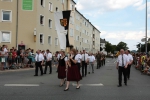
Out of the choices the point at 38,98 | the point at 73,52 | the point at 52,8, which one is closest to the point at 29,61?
the point at 73,52

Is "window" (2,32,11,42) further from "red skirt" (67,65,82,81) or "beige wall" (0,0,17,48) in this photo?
"red skirt" (67,65,82,81)

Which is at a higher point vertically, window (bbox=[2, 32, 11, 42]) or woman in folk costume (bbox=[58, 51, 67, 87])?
window (bbox=[2, 32, 11, 42])

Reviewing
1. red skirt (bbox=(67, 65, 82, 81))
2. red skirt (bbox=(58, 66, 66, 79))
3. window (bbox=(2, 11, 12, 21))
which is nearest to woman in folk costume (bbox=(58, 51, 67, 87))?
red skirt (bbox=(58, 66, 66, 79))

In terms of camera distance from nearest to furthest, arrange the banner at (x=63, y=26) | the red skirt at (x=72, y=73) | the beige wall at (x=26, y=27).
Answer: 1. the red skirt at (x=72, y=73)
2. the banner at (x=63, y=26)
3. the beige wall at (x=26, y=27)

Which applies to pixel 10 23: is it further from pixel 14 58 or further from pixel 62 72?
pixel 62 72

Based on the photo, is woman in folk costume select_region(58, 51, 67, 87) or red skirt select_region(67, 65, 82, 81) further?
woman in folk costume select_region(58, 51, 67, 87)

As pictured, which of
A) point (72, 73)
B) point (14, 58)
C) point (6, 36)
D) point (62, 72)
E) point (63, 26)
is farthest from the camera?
point (6, 36)

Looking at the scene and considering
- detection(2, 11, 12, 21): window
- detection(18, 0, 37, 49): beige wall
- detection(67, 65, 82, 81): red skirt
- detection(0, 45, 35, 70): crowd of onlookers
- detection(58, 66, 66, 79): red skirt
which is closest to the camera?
detection(67, 65, 82, 81): red skirt

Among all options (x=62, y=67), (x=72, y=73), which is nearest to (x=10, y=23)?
(x=62, y=67)

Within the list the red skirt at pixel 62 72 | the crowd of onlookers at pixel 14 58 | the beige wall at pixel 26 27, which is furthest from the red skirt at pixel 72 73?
the beige wall at pixel 26 27

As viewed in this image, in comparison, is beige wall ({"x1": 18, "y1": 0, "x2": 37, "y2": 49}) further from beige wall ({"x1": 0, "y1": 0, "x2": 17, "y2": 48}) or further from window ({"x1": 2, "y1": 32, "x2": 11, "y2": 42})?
window ({"x1": 2, "y1": 32, "x2": 11, "y2": 42})

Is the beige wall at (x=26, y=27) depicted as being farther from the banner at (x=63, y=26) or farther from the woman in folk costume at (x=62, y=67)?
the woman in folk costume at (x=62, y=67)

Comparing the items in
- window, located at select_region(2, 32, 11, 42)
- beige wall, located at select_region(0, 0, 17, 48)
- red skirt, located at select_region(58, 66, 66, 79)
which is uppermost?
beige wall, located at select_region(0, 0, 17, 48)

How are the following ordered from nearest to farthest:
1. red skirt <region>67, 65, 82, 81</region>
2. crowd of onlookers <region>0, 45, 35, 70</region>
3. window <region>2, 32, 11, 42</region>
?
red skirt <region>67, 65, 82, 81</region> → crowd of onlookers <region>0, 45, 35, 70</region> → window <region>2, 32, 11, 42</region>
